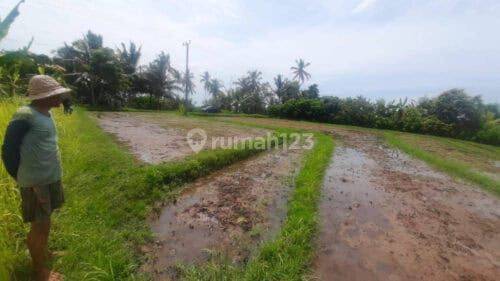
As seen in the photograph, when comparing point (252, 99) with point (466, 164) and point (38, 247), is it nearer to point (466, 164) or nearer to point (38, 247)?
point (466, 164)

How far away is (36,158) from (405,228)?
4.93 m

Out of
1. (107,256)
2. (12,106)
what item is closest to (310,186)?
(107,256)

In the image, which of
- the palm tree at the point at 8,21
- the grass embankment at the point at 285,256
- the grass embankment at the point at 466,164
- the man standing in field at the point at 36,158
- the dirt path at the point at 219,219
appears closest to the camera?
the palm tree at the point at 8,21

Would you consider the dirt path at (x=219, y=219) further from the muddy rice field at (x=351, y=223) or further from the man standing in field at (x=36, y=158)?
the man standing in field at (x=36, y=158)

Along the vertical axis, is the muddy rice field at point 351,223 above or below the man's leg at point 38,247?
below

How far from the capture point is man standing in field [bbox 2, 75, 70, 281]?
2.50 metres

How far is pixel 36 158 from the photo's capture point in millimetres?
2602

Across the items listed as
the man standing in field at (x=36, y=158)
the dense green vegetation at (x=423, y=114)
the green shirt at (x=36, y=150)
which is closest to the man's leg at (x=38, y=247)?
the man standing in field at (x=36, y=158)

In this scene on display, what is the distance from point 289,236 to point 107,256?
2162 millimetres

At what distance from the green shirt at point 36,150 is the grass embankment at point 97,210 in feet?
1.83

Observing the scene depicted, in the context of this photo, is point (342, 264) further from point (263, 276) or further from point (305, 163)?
point (305, 163)

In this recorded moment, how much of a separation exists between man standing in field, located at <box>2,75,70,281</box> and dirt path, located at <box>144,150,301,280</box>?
3.55ft

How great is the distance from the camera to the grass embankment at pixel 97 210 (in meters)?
2.96

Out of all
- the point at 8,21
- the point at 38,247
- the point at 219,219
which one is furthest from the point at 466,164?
the point at 8,21
